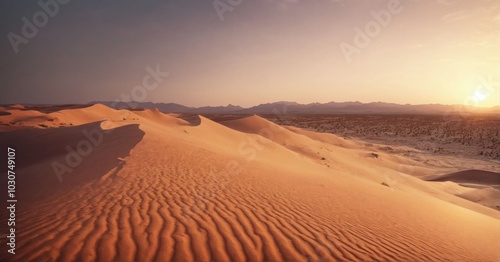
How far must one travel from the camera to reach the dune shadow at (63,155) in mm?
6816

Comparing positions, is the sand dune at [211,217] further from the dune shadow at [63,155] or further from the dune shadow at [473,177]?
the dune shadow at [473,177]

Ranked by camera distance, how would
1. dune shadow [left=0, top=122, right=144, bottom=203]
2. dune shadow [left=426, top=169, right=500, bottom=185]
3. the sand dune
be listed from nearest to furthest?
the sand dune
dune shadow [left=0, top=122, right=144, bottom=203]
dune shadow [left=426, top=169, right=500, bottom=185]

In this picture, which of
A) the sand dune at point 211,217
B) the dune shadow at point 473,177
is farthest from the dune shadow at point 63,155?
the dune shadow at point 473,177

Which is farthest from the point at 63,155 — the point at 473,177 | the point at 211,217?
the point at 473,177

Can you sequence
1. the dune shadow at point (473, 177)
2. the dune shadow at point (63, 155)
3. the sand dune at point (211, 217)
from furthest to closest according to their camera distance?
the dune shadow at point (473, 177) → the dune shadow at point (63, 155) → the sand dune at point (211, 217)

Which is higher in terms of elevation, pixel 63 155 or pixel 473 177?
pixel 63 155

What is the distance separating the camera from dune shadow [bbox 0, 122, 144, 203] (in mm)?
6816

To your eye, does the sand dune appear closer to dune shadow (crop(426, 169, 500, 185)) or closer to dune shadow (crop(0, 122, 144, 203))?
dune shadow (crop(0, 122, 144, 203))

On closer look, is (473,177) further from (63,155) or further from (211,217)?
(63,155)

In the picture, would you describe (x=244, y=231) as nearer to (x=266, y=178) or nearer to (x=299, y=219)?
(x=299, y=219)

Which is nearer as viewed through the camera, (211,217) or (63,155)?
(211,217)

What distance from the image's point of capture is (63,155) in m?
10.5

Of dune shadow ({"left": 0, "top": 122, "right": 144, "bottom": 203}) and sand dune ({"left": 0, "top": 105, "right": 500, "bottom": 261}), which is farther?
dune shadow ({"left": 0, "top": 122, "right": 144, "bottom": 203})

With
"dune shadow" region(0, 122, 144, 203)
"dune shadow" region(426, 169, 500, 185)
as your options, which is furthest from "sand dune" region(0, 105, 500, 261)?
"dune shadow" region(426, 169, 500, 185)
